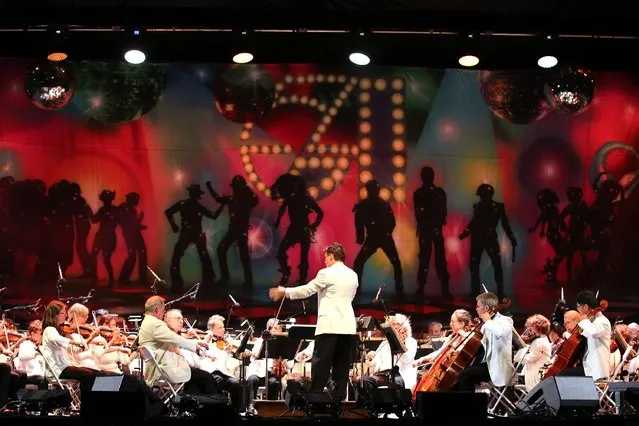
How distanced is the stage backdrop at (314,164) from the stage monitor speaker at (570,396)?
19.3 ft

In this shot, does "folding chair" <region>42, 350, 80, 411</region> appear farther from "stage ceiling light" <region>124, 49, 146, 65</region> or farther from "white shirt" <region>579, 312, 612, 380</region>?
"white shirt" <region>579, 312, 612, 380</region>

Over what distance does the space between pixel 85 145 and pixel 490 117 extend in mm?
6135

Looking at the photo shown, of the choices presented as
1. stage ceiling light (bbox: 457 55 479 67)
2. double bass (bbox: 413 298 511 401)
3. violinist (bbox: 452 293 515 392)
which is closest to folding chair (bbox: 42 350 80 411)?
double bass (bbox: 413 298 511 401)

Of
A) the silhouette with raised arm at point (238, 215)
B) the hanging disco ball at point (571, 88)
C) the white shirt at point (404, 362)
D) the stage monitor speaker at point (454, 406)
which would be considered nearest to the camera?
the stage monitor speaker at point (454, 406)

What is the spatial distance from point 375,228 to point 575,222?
3069 mm

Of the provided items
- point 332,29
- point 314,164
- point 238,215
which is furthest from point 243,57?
point 238,215

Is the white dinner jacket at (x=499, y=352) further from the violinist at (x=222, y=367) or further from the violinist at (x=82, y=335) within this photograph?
the violinist at (x=82, y=335)

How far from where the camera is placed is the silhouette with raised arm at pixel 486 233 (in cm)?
1421

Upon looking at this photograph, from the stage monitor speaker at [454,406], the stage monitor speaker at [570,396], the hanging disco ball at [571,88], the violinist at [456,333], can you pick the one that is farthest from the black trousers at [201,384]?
the hanging disco ball at [571,88]

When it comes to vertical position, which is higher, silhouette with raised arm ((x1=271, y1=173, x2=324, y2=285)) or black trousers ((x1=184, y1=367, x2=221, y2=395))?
silhouette with raised arm ((x1=271, y1=173, x2=324, y2=285))

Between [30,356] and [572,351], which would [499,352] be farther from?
[30,356]

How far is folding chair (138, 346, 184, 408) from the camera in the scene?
9328 millimetres

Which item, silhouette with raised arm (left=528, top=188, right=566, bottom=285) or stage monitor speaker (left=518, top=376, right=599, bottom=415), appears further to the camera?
silhouette with raised arm (left=528, top=188, right=566, bottom=285)

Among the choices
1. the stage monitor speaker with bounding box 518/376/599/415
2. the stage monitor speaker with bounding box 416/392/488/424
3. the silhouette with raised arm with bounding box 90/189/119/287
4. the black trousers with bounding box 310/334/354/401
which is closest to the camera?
the stage monitor speaker with bounding box 416/392/488/424
